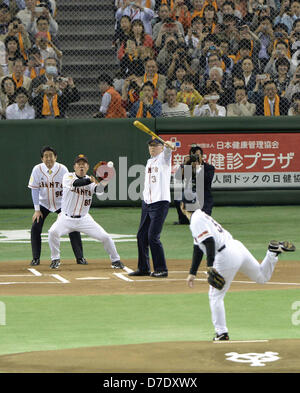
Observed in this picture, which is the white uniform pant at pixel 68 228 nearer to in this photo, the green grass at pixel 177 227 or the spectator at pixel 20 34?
the green grass at pixel 177 227

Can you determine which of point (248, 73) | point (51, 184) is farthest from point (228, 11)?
point (51, 184)

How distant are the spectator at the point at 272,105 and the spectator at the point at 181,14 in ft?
8.22

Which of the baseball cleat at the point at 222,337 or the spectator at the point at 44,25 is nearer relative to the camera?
the baseball cleat at the point at 222,337

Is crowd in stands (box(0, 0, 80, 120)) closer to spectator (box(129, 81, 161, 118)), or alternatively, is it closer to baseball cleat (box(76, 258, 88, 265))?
spectator (box(129, 81, 161, 118))

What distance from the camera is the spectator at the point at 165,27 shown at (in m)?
21.1

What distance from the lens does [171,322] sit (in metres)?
9.89

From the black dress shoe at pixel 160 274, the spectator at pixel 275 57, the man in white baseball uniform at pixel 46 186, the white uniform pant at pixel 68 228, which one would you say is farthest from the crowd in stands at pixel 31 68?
the black dress shoe at pixel 160 274

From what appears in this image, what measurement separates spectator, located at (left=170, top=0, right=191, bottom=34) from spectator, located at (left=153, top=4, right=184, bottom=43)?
226mm

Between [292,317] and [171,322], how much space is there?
50.2 inches

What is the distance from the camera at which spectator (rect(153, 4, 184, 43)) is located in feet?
69.2

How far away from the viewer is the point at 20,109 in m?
20.8

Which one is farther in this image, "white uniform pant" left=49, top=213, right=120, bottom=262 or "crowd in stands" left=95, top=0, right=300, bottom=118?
"crowd in stands" left=95, top=0, right=300, bottom=118

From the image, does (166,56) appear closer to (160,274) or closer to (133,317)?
(160,274)

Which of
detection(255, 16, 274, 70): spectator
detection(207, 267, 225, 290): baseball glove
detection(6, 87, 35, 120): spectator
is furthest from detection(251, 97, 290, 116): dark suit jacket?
detection(207, 267, 225, 290): baseball glove
